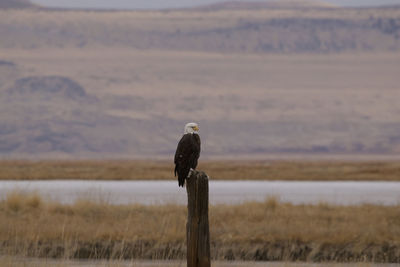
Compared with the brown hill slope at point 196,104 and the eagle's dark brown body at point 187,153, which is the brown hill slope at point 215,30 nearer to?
the brown hill slope at point 196,104

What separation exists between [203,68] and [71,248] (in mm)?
136965

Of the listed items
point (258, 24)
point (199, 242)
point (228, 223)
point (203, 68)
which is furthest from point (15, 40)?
point (199, 242)

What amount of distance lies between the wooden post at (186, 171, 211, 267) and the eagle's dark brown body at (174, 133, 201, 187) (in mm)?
1418

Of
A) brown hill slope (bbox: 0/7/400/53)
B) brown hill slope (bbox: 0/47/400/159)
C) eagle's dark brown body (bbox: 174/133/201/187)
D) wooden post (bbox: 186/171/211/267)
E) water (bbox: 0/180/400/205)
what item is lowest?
wooden post (bbox: 186/171/211/267)

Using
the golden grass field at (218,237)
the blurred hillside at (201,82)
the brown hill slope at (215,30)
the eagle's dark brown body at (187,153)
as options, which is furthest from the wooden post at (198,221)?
the brown hill slope at (215,30)

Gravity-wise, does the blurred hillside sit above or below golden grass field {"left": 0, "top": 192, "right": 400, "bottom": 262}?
above

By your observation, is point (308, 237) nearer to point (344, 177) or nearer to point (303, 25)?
point (344, 177)

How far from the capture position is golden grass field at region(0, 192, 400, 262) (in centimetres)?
1869

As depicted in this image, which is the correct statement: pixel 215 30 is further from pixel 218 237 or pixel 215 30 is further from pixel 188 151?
pixel 188 151

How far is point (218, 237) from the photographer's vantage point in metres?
19.4

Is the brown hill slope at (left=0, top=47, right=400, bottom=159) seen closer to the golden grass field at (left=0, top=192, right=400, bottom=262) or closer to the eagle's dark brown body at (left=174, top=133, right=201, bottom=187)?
the golden grass field at (left=0, top=192, right=400, bottom=262)

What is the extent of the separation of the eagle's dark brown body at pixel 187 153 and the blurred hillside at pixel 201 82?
116 m

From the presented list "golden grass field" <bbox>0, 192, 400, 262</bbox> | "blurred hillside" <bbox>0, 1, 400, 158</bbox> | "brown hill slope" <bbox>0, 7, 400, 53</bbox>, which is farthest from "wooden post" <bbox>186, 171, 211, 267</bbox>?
"brown hill slope" <bbox>0, 7, 400, 53</bbox>

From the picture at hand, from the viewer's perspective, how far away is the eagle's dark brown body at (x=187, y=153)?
12273 mm
